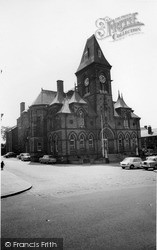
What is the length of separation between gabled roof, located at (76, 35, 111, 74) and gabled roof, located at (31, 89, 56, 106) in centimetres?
856

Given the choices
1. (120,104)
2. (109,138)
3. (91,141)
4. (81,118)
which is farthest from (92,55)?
(91,141)

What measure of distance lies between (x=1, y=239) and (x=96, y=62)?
39.8 m

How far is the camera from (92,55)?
1682 inches

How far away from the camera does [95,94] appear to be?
133 ft

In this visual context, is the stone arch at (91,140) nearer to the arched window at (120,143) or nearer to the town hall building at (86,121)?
the town hall building at (86,121)

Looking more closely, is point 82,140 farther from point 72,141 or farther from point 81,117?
point 81,117

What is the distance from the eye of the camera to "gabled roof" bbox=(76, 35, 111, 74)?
4231 centimetres

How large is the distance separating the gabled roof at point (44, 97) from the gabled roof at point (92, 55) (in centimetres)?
856

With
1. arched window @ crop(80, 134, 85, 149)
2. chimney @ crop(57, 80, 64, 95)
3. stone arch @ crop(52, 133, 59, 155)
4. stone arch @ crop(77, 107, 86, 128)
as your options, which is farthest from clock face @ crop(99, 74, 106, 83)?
stone arch @ crop(52, 133, 59, 155)

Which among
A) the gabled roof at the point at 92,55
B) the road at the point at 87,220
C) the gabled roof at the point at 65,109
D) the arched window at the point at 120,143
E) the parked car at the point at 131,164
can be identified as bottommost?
the parked car at the point at 131,164

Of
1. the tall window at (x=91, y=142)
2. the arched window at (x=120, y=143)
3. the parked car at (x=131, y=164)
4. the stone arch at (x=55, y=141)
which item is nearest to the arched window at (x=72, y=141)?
the stone arch at (x=55, y=141)

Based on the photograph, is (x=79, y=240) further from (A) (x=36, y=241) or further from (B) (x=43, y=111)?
(B) (x=43, y=111)

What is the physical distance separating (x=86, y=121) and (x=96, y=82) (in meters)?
8.74

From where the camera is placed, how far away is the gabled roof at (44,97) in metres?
41.5
